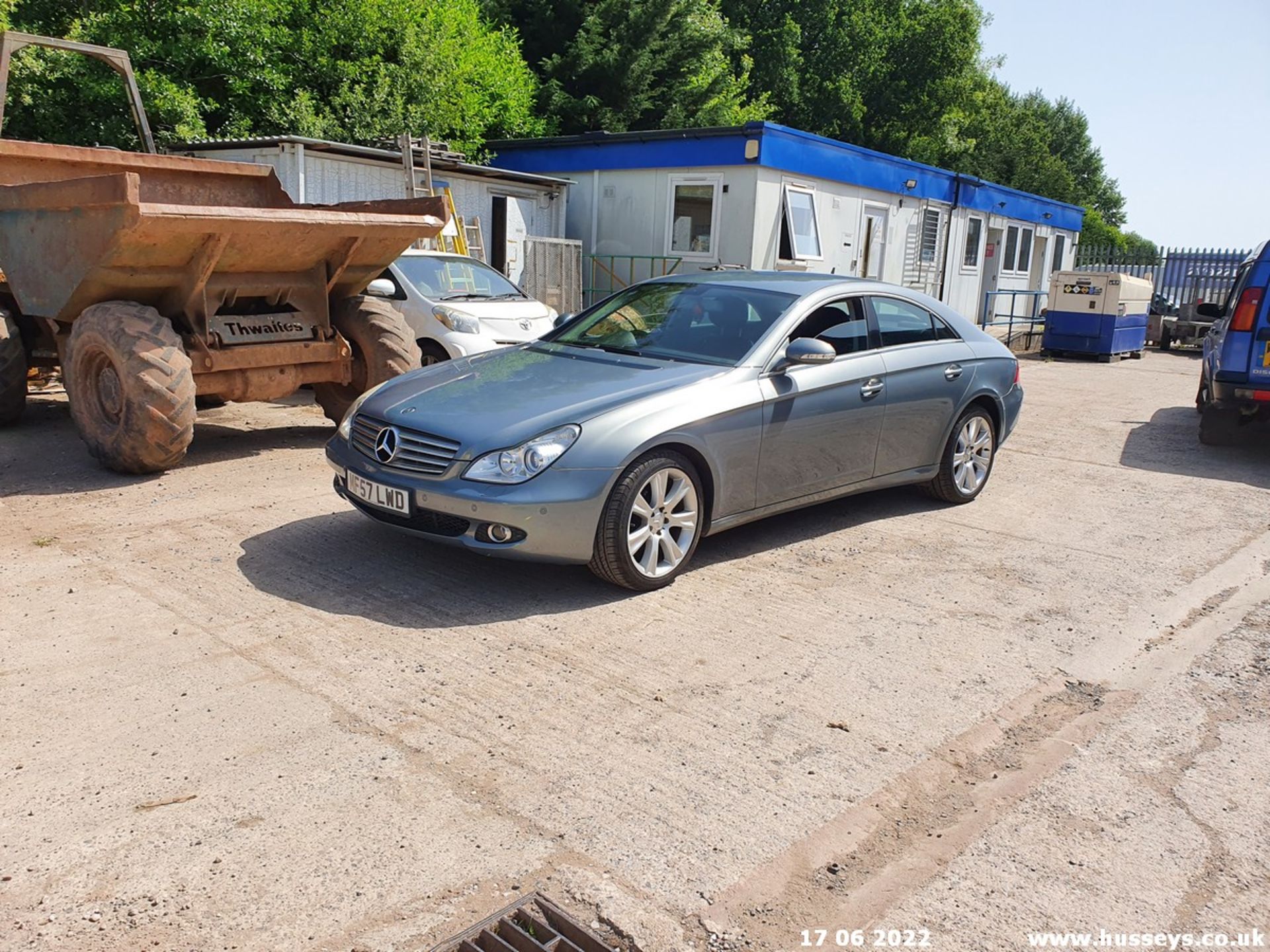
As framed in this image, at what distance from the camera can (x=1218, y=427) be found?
10.4m

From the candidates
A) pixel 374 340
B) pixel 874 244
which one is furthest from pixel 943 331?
Result: pixel 874 244

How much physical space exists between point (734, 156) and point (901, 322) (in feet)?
33.2

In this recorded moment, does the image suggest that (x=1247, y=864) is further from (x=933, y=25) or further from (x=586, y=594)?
(x=933, y=25)

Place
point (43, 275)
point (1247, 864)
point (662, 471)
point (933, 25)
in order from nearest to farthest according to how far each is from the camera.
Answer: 1. point (1247, 864)
2. point (662, 471)
3. point (43, 275)
4. point (933, 25)

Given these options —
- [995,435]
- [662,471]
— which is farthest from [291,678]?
[995,435]

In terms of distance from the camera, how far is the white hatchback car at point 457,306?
10352 mm

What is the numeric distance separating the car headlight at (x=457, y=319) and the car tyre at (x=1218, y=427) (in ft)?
23.0

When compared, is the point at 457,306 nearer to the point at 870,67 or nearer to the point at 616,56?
the point at 616,56

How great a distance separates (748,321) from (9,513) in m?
4.43

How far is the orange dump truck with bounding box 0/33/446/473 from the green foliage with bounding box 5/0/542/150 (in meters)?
8.87

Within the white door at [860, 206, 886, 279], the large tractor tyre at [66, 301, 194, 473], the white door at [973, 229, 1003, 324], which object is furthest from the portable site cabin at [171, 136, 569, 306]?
the white door at [973, 229, 1003, 324]

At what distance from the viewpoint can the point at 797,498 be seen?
6.14 m

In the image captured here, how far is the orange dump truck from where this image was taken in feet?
22.0

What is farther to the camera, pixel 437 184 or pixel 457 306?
pixel 437 184
